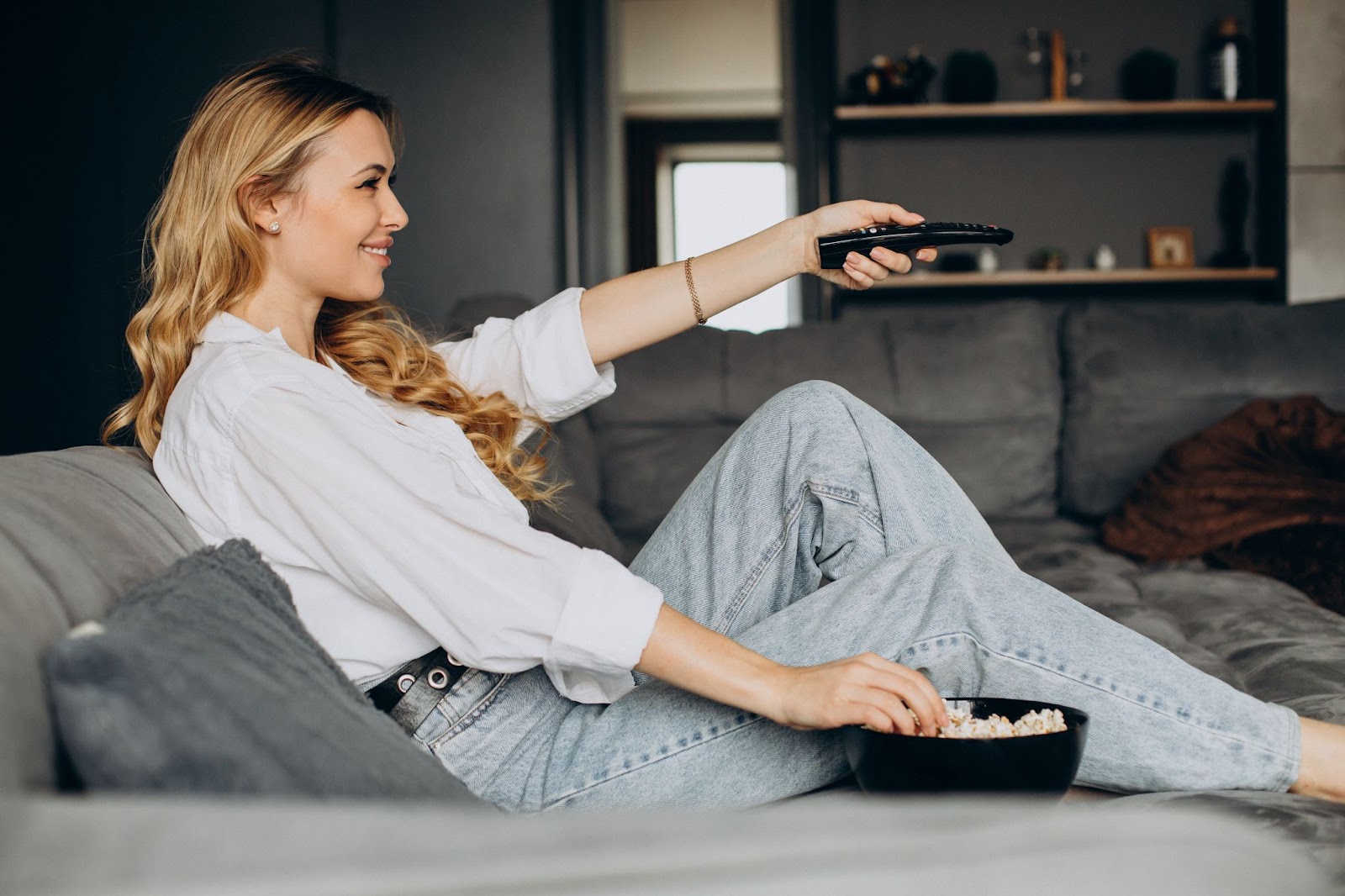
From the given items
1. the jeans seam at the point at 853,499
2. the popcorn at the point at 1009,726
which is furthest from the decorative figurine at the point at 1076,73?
the popcorn at the point at 1009,726

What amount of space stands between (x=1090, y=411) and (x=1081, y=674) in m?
1.55

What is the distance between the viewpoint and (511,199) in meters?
3.88

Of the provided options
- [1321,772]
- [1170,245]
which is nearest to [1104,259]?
[1170,245]

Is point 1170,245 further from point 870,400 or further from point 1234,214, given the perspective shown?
point 870,400

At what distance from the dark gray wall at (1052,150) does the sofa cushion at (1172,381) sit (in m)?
1.75

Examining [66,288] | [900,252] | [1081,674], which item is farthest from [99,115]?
[1081,674]

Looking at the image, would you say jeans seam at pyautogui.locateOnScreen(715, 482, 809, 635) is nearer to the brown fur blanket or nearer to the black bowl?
the black bowl

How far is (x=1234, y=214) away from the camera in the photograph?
3992 mm

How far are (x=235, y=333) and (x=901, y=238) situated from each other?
0.74 metres

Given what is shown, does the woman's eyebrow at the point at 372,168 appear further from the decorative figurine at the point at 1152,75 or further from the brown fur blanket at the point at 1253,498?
the decorative figurine at the point at 1152,75

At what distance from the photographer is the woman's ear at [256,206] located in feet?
3.92

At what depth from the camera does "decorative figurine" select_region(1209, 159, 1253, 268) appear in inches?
154

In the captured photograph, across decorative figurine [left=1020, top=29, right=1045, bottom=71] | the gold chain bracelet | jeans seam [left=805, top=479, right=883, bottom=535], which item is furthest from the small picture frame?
jeans seam [left=805, top=479, right=883, bottom=535]

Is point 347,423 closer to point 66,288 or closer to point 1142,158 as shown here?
point 66,288
